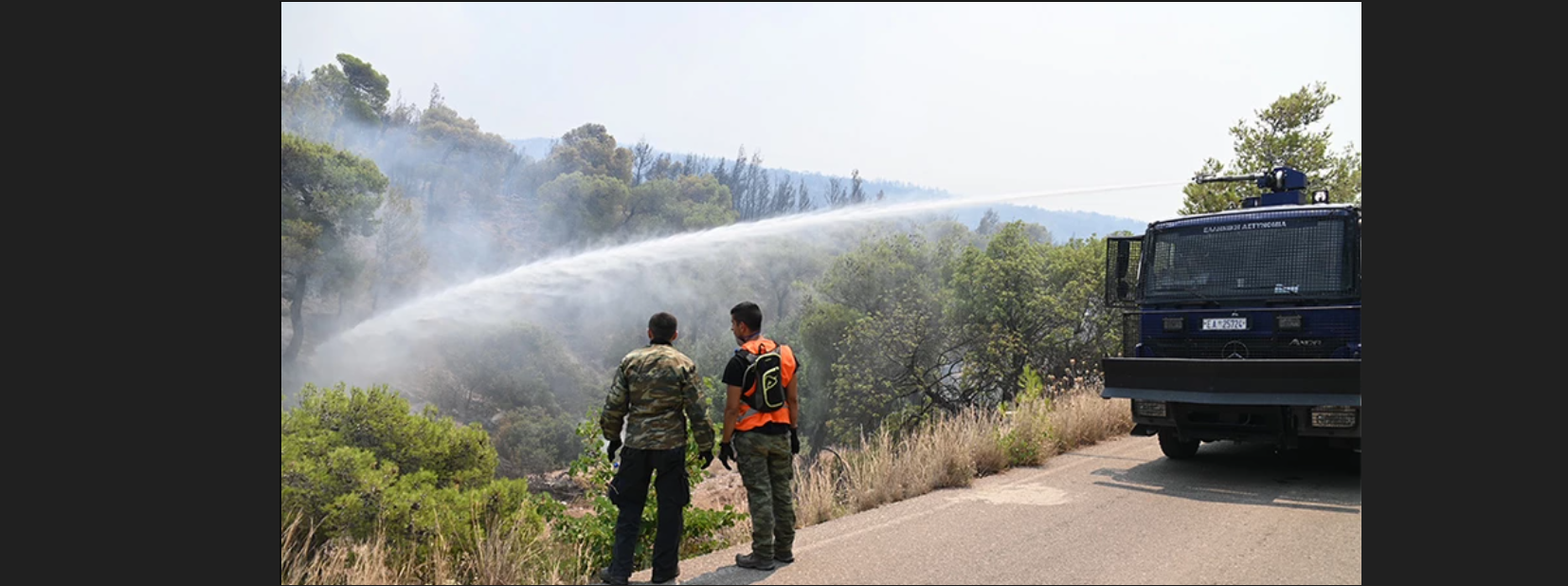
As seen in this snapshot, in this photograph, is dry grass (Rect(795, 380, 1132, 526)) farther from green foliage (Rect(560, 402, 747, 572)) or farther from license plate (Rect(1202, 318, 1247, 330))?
license plate (Rect(1202, 318, 1247, 330))

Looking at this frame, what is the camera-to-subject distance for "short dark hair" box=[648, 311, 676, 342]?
18.5 feet

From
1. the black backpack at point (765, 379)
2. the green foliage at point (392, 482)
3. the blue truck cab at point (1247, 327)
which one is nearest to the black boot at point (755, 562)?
the black backpack at point (765, 379)

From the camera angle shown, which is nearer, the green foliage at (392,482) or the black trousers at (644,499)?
the black trousers at (644,499)

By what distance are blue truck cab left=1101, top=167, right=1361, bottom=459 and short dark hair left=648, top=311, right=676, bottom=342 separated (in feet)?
15.6

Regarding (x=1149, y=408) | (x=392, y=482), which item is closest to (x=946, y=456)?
(x=1149, y=408)

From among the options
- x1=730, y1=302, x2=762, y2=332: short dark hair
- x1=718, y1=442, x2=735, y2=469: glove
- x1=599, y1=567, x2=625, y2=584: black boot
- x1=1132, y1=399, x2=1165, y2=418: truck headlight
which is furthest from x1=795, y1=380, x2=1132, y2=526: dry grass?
x1=730, y1=302, x2=762, y2=332: short dark hair

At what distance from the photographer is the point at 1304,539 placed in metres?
6.23

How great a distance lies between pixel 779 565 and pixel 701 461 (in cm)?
135

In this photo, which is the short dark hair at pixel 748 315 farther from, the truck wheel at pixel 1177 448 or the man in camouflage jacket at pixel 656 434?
the truck wheel at pixel 1177 448

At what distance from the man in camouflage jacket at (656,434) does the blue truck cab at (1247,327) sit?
15.2ft

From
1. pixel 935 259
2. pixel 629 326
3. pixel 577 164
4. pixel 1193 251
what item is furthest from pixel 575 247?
pixel 1193 251

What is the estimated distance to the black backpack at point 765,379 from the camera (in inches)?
229

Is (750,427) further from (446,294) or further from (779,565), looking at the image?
(446,294)

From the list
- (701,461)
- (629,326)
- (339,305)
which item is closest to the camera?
(701,461)
